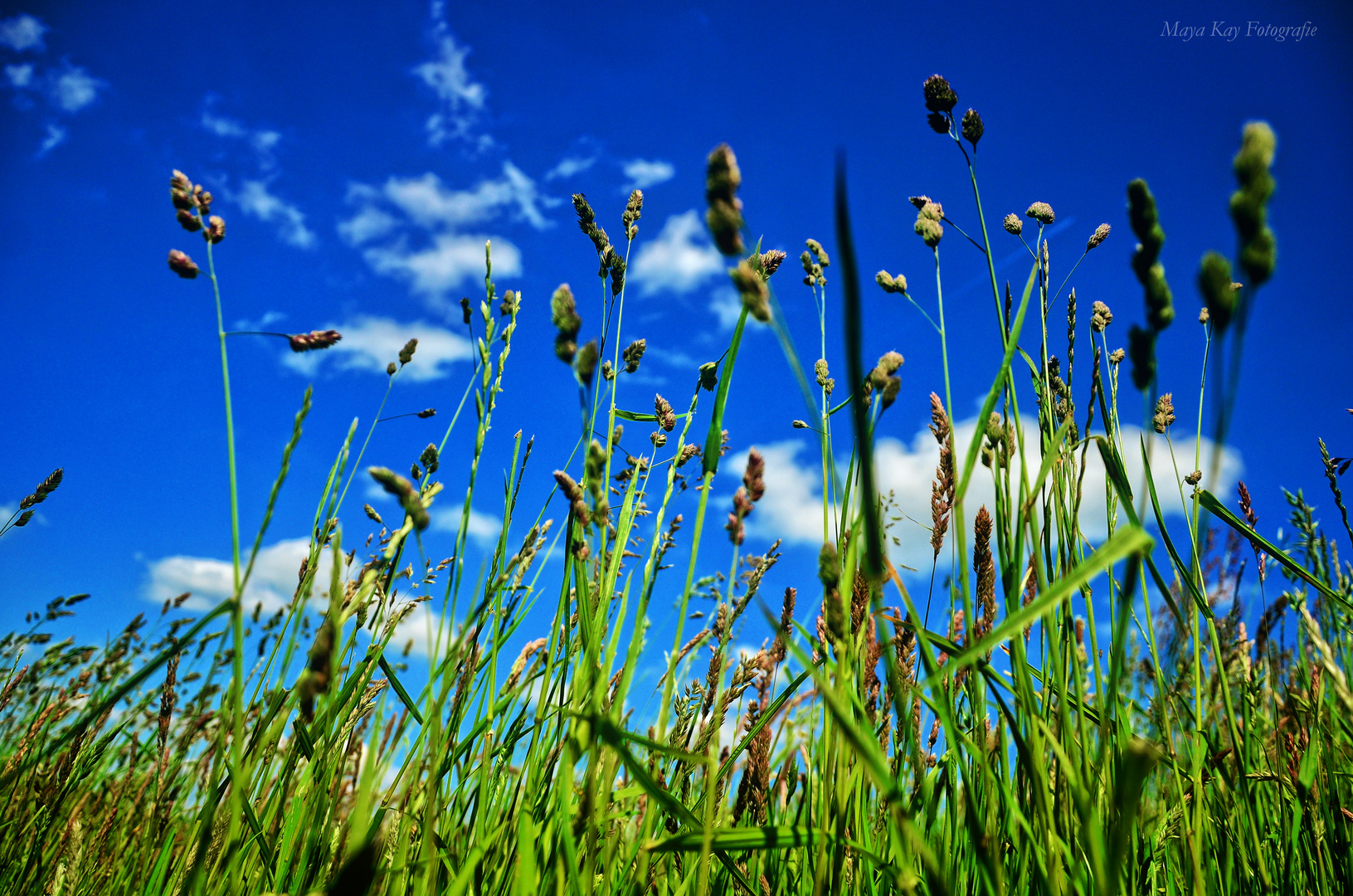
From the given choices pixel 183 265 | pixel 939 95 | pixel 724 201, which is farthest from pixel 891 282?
pixel 183 265

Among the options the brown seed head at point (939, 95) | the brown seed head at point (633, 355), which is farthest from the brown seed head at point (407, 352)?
the brown seed head at point (939, 95)

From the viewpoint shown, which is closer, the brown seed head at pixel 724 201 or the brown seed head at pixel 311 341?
the brown seed head at pixel 724 201

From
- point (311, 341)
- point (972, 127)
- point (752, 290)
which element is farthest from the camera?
point (972, 127)

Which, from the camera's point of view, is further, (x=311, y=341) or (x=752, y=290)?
(x=311, y=341)

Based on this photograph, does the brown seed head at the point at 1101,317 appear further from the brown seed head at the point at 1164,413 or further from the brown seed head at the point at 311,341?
the brown seed head at the point at 311,341

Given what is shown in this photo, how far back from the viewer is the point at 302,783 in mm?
1391

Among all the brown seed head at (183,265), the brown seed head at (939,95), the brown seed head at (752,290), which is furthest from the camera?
the brown seed head at (939,95)

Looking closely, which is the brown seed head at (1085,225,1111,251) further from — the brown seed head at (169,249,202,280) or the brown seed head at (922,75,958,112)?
the brown seed head at (169,249,202,280)

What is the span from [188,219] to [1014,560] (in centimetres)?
144

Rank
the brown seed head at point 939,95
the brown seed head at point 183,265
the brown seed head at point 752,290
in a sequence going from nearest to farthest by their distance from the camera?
the brown seed head at point 752,290 < the brown seed head at point 183,265 < the brown seed head at point 939,95

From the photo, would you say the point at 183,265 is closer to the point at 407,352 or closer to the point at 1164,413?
the point at 407,352

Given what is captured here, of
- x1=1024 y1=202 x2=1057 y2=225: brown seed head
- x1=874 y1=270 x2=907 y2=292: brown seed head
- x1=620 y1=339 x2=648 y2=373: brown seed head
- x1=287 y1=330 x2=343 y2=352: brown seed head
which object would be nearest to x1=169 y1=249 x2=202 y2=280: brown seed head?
x1=287 y1=330 x2=343 y2=352: brown seed head

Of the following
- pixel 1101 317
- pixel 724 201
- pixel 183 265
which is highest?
pixel 1101 317

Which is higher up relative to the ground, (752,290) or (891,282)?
(891,282)
